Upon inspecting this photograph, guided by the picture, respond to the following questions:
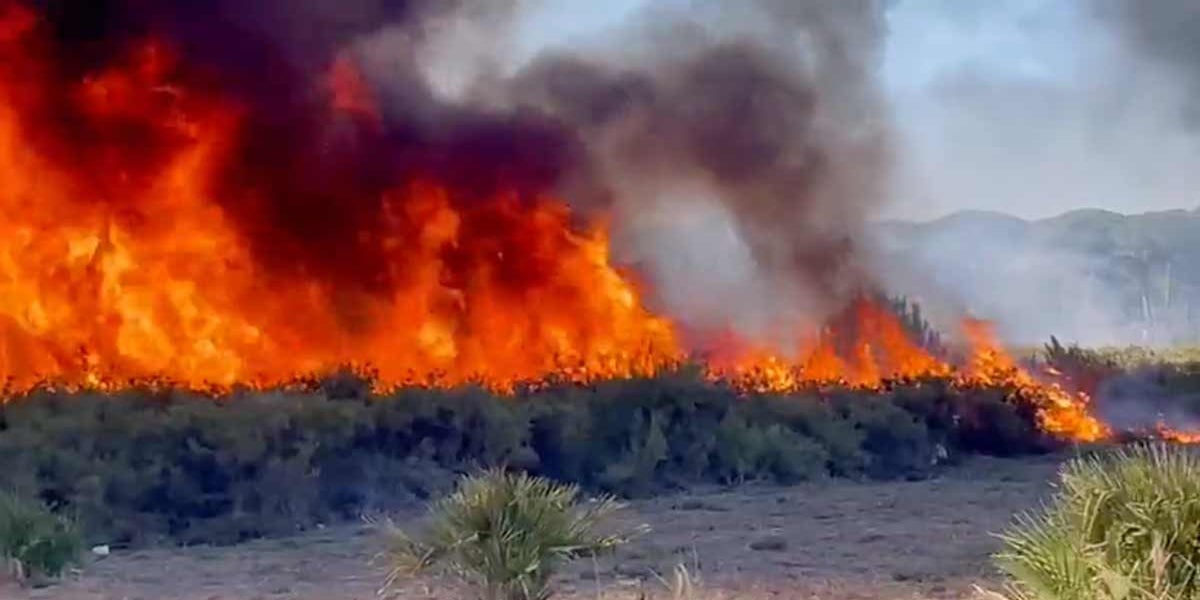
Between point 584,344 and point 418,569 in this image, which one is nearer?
point 418,569

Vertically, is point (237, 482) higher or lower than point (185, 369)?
lower

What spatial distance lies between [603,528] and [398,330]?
10.7 meters

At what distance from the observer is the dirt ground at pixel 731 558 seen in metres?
11.6

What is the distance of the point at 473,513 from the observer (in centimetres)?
879

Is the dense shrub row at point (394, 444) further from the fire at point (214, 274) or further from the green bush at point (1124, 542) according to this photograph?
the green bush at point (1124, 542)

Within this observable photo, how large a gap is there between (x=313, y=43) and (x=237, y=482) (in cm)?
928

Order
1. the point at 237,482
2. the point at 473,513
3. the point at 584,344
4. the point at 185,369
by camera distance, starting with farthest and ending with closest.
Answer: the point at 584,344
the point at 185,369
the point at 237,482
the point at 473,513

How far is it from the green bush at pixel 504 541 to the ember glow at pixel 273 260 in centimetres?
1170

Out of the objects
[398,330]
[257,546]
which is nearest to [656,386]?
[398,330]

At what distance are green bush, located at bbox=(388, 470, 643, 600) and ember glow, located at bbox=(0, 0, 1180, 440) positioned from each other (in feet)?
38.4

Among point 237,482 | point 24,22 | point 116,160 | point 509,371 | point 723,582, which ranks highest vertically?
point 24,22

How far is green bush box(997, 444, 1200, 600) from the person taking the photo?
6.65 m

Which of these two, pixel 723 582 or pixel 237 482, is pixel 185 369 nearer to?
pixel 237 482

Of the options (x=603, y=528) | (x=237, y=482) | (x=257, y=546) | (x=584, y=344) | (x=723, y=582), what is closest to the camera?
(x=723, y=582)
